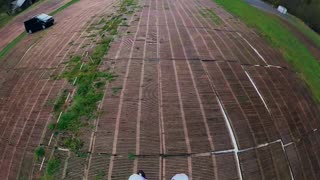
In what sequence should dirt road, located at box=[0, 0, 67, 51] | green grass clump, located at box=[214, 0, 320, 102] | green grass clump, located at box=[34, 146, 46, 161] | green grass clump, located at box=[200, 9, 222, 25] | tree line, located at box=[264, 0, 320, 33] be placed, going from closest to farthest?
green grass clump, located at box=[34, 146, 46, 161] < green grass clump, located at box=[214, 0, 320, 102] < green grass clump, located at box=[200, 9, 222, 25] < dirt road, located at box=[0, 0, 67, 51] < tree line, located at box=[264, 0, 320, 33]

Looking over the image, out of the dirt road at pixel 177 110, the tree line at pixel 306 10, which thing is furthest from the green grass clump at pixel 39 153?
the tree line at pixel 306 10

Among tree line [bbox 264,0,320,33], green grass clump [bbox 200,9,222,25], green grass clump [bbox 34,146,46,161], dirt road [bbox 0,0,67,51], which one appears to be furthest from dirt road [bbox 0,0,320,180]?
tree line [bbox 264,0,320,33]

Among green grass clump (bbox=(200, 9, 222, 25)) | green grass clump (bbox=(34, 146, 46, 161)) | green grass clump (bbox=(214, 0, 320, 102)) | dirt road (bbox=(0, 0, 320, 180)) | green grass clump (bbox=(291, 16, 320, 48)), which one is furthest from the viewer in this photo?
green grass clump (bbox=(291, 16, 320, 48))

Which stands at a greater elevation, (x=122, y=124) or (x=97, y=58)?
(x=97, y=58)

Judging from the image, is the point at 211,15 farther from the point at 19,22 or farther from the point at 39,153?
the point at 19,22

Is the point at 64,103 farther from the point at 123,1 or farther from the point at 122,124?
the point at 123,1

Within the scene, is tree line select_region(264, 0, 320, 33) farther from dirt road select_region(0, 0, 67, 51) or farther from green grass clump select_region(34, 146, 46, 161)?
green grass clump select_region(34, 146, 46, 161)

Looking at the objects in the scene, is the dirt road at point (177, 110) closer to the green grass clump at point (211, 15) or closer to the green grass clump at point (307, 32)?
the green grass clump at point (211, 15)

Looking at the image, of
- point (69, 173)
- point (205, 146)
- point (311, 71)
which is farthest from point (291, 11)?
point (69, 173)
